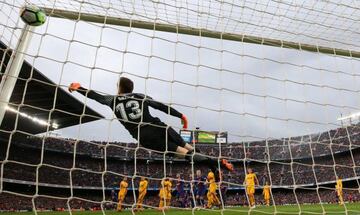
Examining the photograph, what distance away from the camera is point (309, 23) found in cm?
516

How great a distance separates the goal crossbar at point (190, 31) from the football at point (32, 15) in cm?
24

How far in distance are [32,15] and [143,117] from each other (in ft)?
5.49

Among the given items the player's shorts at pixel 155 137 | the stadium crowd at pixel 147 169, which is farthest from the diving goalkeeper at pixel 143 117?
the stadium crowd at pixel 147 169

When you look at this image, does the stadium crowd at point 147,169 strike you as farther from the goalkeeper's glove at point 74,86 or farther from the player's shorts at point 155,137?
the goalkeeper's glove at point 74,86

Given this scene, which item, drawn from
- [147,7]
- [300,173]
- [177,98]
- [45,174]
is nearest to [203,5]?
[147,7]

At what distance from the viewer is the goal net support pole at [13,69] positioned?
3863 mm

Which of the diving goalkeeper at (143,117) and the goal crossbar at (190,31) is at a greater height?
the goal crossbar at (190,31)

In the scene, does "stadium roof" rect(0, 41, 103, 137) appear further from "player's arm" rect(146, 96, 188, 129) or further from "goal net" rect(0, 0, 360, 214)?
"player's arm" rect(146, 96, 188, 129)

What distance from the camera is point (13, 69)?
4.00 m

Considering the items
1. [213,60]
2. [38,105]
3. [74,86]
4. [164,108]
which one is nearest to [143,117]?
[164,108]

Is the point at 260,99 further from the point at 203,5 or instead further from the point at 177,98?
the point at 203,5

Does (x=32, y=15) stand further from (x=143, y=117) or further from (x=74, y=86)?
(x=143, y=117)

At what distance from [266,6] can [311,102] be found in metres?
1.47

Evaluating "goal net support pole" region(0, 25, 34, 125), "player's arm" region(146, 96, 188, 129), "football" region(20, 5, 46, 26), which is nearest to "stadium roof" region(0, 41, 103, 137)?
"goal net support pole" region(0, 25, 34, 125)
